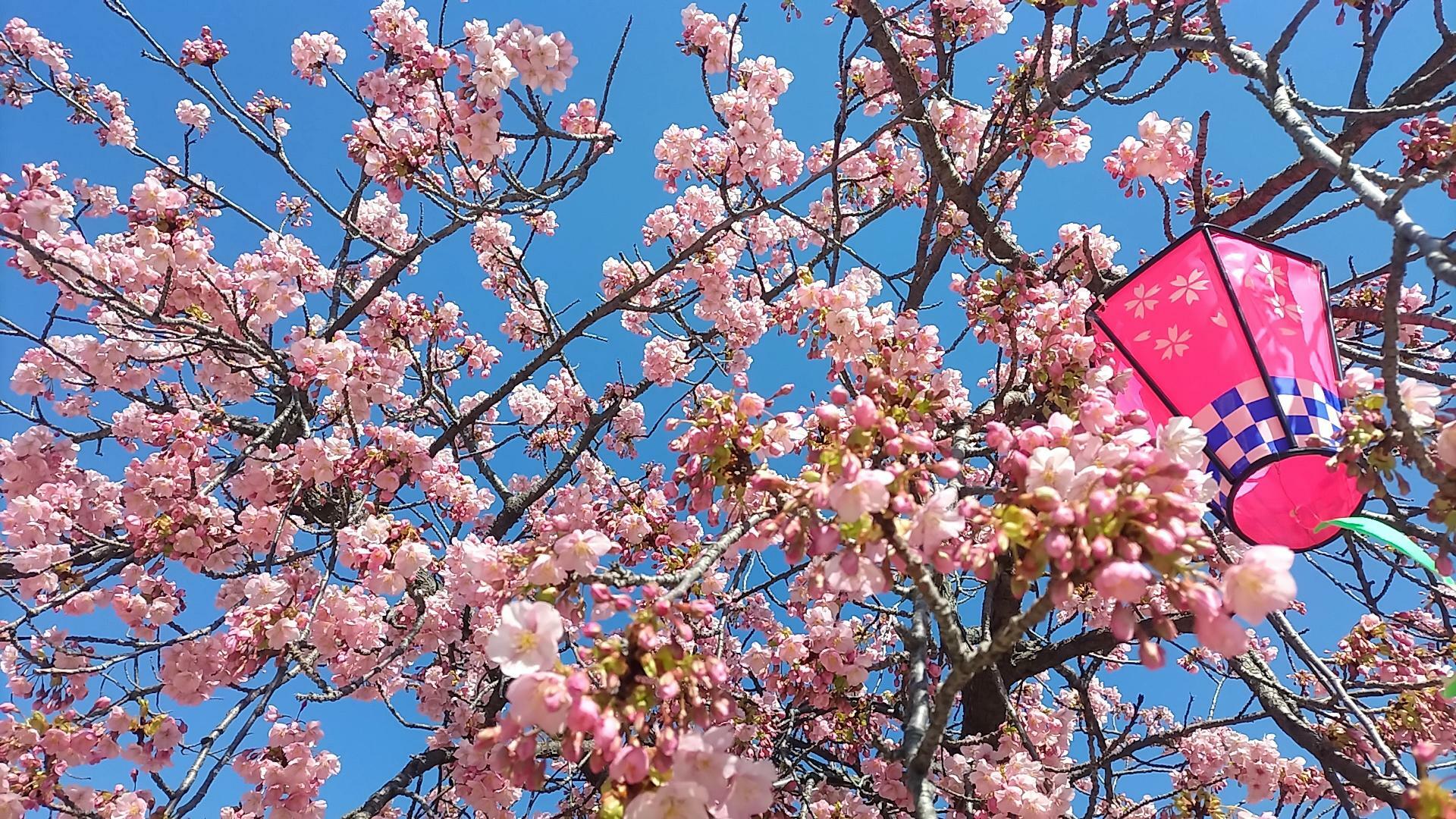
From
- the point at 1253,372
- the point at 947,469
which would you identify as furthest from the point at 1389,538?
the point at 947,469

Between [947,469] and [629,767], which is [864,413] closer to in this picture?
[947,469]

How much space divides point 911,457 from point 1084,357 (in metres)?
0.98

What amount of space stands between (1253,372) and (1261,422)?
13 cm

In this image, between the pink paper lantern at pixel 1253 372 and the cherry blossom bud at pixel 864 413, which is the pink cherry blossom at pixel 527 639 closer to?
the cherry blossom bud at pixel 864 413

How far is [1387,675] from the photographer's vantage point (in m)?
3.50

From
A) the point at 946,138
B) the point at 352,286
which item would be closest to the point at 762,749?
the point at 946,138

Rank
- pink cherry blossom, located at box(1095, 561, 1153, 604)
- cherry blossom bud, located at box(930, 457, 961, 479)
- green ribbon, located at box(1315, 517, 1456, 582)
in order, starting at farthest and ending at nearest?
1. cherry blossom bud, located at box(930, 457, 961, 479)
2. green ribbon, located at box(1315, 517, 1456, 582)
3. pink cherry blossom, located at box(1095, 561, 1153, 604)

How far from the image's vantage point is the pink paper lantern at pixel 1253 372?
170 centimetres

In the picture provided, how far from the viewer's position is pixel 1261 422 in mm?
1692

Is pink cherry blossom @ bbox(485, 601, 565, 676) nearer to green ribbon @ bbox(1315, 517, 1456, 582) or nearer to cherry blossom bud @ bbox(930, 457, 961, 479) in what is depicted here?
cherry blossom bud @ bbox(930, 457, 961, 479)

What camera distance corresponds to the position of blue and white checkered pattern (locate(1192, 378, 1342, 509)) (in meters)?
1.67

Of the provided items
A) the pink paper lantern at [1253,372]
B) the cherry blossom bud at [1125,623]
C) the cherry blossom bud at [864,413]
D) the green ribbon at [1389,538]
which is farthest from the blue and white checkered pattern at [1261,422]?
the cherry blossom bud at [864,413]

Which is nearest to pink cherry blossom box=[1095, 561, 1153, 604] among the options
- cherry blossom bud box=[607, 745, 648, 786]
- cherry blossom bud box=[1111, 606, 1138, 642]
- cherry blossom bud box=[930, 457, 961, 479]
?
cherry blossom bud box=[1111, 606, 1138, 642]

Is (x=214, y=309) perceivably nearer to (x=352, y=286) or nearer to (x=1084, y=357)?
(x=352, y=286)
